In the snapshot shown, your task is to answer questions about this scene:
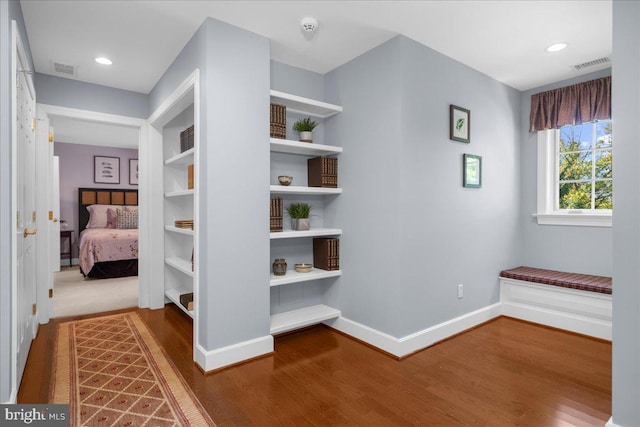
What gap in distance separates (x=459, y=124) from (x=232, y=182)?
6.70 feet

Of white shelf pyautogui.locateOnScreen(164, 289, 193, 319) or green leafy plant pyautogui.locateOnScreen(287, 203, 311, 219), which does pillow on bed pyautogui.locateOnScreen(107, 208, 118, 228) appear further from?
green leafy plant pyautogui.locateOnScreen(287, 203, 311, 219)

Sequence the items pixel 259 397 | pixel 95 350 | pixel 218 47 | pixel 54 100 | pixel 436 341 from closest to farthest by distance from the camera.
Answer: pixel 259 397, pixel 218 47, pixel 95 350, pixel 436 341, pixel 54 100

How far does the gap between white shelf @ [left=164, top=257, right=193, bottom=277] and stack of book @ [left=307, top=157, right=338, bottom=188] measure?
4.37 feet

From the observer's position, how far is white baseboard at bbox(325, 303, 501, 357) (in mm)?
2707

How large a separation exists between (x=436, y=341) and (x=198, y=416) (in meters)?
1.94

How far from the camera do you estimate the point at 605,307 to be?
9.94 feet

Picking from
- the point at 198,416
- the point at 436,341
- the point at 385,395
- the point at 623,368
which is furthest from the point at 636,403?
the point at 198,416

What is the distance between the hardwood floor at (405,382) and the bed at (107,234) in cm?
256

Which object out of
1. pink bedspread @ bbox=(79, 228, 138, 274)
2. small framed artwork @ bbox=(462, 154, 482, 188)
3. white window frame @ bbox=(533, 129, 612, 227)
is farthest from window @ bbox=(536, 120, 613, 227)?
pink bedspread @ bbox=(79, 228, 138, 274)

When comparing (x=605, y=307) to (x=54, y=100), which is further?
(x=54, y=100)

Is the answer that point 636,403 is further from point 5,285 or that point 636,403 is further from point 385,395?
point 5,285

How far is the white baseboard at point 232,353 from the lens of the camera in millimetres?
2422

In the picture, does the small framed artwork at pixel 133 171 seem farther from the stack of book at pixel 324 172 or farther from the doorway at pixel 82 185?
the stack of book at pixel 324 172

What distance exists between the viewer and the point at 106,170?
7.30 metres
